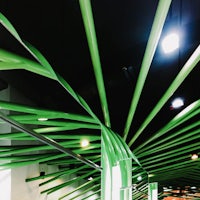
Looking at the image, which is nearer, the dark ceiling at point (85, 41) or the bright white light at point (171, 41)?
the dark ceiling at point (85, 41)

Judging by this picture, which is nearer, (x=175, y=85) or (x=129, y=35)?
(x=175, y=85)

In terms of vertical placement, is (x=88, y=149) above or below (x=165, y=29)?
below

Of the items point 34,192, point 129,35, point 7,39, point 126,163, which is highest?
point 129,35

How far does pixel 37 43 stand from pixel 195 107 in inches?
64.7

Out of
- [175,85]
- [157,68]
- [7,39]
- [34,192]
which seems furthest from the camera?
[157,68]

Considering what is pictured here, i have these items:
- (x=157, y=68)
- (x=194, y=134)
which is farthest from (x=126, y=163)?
(x=157, y=68)

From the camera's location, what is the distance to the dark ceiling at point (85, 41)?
115 inches

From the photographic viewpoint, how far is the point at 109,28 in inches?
147

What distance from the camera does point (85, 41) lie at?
3598 millimetres

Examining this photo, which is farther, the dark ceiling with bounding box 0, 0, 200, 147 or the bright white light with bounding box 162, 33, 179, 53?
the bright white light with bounding box 162, 33, 179, 53

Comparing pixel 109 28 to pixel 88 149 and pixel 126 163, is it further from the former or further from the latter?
pixel 126 163

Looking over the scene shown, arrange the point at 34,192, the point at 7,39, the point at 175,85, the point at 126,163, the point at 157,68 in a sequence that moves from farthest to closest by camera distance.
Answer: the point at 157,68 → the point at 34,192 → the point at 7,39 → the point at 175,85 → the point at 126,163

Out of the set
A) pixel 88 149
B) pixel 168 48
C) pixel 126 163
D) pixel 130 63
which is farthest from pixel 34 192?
pixel 126 163

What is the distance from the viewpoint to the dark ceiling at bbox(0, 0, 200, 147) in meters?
2.91
